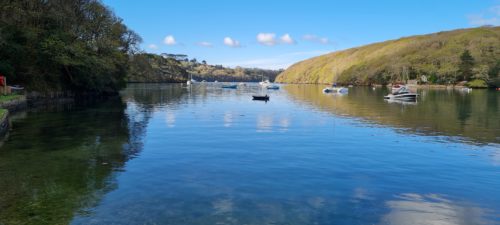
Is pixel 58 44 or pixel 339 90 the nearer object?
pixel 58 44

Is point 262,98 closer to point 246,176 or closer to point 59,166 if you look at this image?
point 59,166

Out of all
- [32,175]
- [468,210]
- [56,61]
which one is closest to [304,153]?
[468,210]

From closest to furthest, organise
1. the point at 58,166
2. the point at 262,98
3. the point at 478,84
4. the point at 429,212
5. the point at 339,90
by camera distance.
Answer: the point at 429,212 → the point at 58,166 → the point at 262,98 → the point at 339,90 → the point at 478,84

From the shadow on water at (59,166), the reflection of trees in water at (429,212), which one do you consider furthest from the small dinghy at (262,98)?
the reflection of trees in water at (429,212)

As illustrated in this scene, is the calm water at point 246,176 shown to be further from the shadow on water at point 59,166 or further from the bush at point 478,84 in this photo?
the bush at point 478,84

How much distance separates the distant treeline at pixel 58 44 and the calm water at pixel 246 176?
109 ft

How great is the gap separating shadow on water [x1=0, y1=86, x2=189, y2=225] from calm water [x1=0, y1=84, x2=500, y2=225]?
7cm

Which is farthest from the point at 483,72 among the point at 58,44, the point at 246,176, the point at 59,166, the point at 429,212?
the point at 59,166

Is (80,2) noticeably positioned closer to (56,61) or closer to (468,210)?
(56,61)

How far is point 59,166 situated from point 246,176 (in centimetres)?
1070

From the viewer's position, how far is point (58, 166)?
73.6 ft

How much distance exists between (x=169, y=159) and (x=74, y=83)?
67.5 m

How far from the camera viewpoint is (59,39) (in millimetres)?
71312

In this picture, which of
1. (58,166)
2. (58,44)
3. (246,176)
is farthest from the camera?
(58,44)
